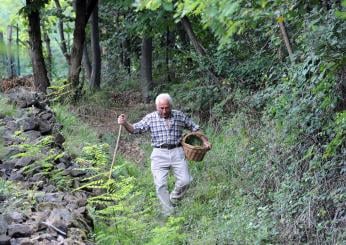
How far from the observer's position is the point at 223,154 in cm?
964

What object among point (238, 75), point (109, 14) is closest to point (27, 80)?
point (109, 14)

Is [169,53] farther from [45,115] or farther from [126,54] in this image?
[45,115]

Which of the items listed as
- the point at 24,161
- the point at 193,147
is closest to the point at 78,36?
the point at 193,147

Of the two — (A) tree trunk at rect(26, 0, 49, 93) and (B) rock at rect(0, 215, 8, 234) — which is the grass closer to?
(A) tree trunk at rect(26, 0, 49, 93)

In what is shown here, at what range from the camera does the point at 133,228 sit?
6.02 metres

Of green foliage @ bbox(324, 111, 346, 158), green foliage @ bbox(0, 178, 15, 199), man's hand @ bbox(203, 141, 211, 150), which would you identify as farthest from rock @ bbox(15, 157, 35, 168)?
green foliage @ bbox(324, 111, 346, 158)

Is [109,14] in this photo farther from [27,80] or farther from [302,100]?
[302,100]

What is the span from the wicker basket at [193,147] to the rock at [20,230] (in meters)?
3.64

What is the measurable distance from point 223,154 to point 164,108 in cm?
185

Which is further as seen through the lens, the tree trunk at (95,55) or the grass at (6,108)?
the tree trunk at (95,55)

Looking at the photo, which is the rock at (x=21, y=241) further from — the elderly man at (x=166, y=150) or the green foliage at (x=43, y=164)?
the elderly man at (x=166, y=150)

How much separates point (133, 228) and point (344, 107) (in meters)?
3.09

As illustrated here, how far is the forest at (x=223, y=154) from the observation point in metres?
5.30

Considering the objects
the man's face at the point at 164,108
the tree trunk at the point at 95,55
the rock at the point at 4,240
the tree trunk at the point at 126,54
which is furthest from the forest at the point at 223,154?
the tree trunk at the point at 126,54
